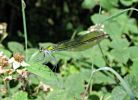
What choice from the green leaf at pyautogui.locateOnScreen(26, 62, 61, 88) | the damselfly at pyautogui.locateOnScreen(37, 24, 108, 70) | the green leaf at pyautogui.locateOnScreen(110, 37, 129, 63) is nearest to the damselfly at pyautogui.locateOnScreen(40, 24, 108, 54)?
the damselfly at pyautogui.locateOnScreen(37, 24, 108, 70)

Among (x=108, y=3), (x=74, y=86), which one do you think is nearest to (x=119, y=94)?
(x=74, y=86)

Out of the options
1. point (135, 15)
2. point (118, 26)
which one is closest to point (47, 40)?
point (135, 15)

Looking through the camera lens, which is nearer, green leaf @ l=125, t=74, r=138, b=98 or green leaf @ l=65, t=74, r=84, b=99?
green leaf @ l=125, t=74, r=138, b=98

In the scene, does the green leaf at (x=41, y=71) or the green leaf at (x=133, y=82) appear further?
the green leaf at (x=133, y=82)

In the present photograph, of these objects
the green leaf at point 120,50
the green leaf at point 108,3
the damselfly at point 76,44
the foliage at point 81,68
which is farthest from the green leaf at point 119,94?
the green leaf at point 108,3

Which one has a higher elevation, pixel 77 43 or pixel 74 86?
pixel 77 43

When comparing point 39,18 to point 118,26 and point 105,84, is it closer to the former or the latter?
point 118,26

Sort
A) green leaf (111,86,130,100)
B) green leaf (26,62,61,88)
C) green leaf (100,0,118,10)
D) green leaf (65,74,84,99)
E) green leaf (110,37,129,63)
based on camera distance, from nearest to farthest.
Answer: green leaf (26,62,61,88), green leaf (111,86,130,100), green leaf (65,74,84,99), green leaf (110,37,129,63), green leaf (100,0,118,10)

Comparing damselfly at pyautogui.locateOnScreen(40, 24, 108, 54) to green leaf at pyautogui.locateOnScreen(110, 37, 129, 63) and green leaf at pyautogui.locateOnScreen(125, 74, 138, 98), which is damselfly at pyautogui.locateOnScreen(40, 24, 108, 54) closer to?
green leaf at pyautogui.locateOnScreen(125, 74, 138, 98)

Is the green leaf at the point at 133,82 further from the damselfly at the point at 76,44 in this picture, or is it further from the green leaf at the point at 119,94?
the damselfly at the point at 76,44

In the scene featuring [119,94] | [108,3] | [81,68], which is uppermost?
[108,3]

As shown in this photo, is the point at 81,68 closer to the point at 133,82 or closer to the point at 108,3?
the point at 108,3

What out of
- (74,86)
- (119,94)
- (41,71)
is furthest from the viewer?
(74,86)
